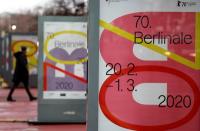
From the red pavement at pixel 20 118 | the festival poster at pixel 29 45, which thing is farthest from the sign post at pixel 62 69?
the festival poster at pixel 29 45

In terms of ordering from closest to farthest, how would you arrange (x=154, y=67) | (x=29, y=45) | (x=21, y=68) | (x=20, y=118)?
(x=154, y=67)
(x=20, y=118)
(x=21, y=68)
(x=29, y=45)

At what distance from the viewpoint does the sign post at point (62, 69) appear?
46.1 feet

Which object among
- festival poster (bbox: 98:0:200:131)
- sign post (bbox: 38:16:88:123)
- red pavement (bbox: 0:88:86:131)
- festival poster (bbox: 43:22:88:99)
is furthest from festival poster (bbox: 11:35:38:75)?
festival poster (bbox: 98:0:200:131)

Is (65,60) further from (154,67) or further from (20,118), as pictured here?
(154,67)

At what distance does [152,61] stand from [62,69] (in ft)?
30.8

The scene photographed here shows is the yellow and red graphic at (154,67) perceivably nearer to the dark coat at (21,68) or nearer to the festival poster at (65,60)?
the festival poster at (65,60)

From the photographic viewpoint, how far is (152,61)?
5.02 metres

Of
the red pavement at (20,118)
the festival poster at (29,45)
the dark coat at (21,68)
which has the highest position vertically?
the festival poster at (29,45)

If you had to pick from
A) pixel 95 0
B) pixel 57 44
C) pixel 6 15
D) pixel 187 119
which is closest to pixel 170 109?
pixel 187 119

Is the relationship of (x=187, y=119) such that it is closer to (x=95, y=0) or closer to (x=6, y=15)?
(x=95, y=0)

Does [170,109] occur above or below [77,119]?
above

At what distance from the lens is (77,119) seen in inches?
576

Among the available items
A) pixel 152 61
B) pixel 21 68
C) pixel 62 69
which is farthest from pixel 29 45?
pixel 152 61

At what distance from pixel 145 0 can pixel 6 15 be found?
78.0 m
